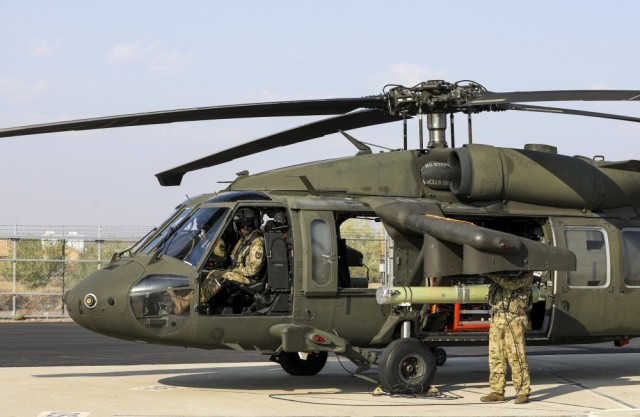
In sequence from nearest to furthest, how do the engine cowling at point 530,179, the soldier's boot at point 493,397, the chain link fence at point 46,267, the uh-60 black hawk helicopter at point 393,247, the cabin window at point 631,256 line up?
the soldier's boot at point 493,397
the uh-60 black hawk helicopter at point 393,247
the engine cowling at point 530,179
the cabin window at point 631,256
the chain link fence at point 46,267

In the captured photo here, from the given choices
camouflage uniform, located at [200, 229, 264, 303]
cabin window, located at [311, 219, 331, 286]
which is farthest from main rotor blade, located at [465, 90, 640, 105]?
camouflage uniform, located at [200, 229, 264, 303]

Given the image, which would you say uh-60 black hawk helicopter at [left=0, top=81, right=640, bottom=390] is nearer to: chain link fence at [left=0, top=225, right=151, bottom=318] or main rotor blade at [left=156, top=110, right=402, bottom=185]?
main rotor blade at [left=156, top=110, right=402, bottom=185]

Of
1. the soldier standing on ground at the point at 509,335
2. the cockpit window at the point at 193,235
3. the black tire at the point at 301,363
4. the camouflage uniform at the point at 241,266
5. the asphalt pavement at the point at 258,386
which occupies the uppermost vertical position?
the cockpit window at the point at 193,235

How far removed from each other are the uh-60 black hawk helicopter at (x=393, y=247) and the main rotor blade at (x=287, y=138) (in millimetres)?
26

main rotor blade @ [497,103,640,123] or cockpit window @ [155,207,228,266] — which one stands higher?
main rotor blade @ [497,103,640,123]

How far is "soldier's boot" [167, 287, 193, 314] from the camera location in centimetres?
1080

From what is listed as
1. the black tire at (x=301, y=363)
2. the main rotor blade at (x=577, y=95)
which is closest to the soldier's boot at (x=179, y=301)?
the black tire at (x=301, y=363)

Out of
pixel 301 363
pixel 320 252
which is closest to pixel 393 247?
pixel 320 252

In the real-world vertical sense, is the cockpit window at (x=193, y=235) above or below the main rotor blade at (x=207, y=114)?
below

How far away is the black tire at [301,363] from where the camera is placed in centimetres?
1288

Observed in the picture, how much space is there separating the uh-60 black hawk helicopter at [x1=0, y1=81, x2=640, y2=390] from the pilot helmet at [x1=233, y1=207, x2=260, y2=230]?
76mm

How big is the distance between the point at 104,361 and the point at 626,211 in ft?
26.3

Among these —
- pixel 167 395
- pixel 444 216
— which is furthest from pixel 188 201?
pixel 444 216

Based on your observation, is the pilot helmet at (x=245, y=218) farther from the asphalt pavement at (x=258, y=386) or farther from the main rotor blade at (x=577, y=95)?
the main rotor blade at (x=577, y=95)
